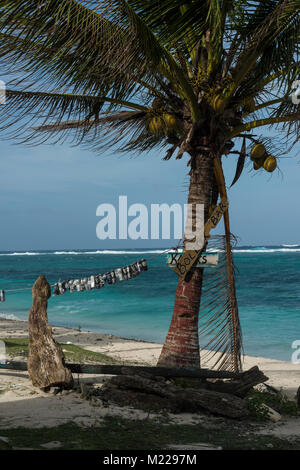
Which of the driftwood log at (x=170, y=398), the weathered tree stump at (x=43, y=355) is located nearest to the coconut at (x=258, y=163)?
the driftwood log at (x=170, y=398)

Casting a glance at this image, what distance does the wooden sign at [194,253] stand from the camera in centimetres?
806

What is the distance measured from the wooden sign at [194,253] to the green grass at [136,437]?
105 inches

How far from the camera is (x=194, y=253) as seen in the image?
8086 millimetres

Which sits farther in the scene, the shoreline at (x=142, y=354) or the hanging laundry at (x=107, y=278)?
the shoreline at (x=142, y=354)

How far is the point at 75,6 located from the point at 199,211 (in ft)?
12.3

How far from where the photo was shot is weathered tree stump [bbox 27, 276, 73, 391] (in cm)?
712

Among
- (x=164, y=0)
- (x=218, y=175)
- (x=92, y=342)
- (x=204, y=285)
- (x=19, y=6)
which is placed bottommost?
(x=92, y=342)

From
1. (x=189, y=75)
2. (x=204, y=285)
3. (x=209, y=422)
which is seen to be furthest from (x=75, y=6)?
(x=209, y=422)

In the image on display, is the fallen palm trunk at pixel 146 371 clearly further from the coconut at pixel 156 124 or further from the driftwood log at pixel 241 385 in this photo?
the coconut at pixel 156 124

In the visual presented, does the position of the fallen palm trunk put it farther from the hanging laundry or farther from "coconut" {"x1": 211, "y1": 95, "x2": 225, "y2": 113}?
"coconut" {"x1": 211, "y1": 95, "x2": 225, "y2": 113}

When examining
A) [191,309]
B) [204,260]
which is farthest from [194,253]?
[191,309]

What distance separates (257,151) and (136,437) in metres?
5.50

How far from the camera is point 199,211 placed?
27.0ft

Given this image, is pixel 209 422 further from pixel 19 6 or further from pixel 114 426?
pixel 19 6
